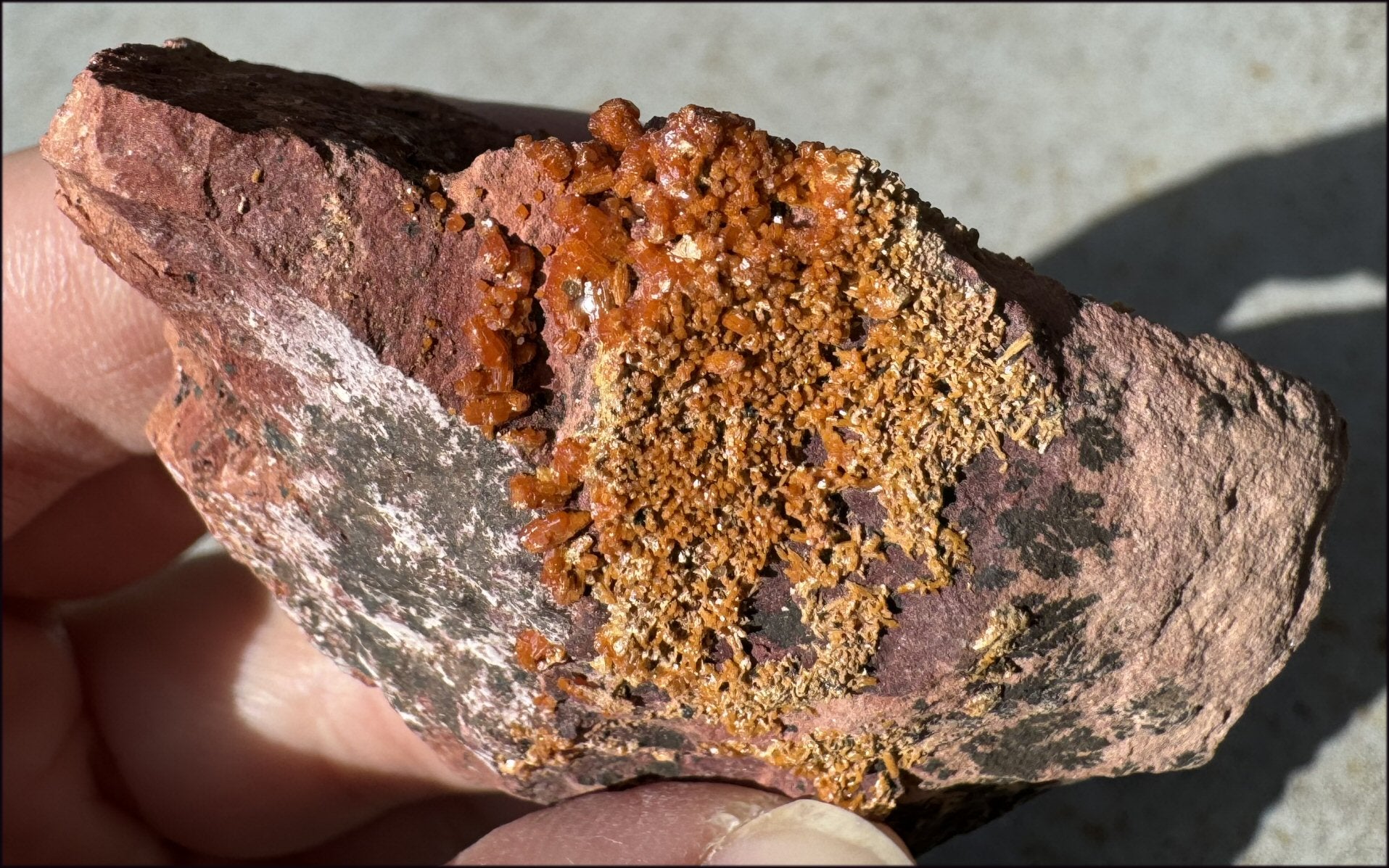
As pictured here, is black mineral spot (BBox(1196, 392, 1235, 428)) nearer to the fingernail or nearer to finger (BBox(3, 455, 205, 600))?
the fingernail

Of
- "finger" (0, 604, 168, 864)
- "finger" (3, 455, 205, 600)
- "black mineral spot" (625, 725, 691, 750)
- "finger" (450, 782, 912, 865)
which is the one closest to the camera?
"finger" (450, 782, 912, 865)

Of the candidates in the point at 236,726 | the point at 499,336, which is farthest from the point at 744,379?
the point at 236,726

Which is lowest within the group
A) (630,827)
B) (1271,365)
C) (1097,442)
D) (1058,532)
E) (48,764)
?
(48,764)

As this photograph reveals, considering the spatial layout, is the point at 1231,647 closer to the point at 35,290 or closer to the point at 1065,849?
the point at 1065,849

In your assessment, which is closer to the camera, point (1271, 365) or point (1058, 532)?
point (1058, 532)

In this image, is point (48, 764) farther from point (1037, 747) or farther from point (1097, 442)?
point (1097, 442)

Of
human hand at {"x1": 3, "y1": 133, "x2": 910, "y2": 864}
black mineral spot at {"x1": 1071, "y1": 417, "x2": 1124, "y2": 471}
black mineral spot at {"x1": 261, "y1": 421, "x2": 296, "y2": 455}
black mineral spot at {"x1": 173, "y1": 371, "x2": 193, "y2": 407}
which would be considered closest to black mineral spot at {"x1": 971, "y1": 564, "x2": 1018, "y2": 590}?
black mineral spot at {"x1": 1071, "y1": 417, "x2": 1124, "y2": 471}

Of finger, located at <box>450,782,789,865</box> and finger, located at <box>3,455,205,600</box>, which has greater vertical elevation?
finger, located at <box>3,455,205,600</box>

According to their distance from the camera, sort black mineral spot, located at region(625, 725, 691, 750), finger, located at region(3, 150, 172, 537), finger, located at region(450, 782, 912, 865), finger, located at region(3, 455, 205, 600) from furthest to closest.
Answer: finger, located at region(3, 455, 205, 600) < finger, located at region(3, 150, 172, 537) < black mineral spot, located at region(625, 725, 691, 750) < finger, located at region(450, 782, 912, 865)
